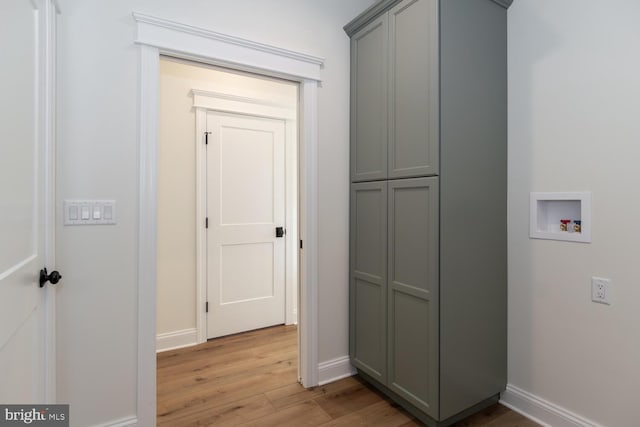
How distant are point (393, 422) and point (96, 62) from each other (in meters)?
2.54

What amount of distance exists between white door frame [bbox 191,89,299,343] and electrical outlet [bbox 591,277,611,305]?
2032 mm

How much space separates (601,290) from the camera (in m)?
1.60

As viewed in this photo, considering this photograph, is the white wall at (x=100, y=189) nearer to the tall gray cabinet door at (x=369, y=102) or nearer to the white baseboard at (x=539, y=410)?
the tall gray cabinet door at (x=369, y=102)

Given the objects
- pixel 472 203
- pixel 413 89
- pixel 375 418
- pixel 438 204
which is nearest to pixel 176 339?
pixel 375 418

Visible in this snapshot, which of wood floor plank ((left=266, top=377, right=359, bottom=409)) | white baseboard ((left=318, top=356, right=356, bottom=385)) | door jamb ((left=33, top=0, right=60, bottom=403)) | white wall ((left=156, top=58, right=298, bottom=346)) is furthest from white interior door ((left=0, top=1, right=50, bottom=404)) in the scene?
white baseboard ((left=318, top=356, right=356, bottom=385))

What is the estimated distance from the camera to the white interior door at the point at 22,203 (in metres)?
0.94

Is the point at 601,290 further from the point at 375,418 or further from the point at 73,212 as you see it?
the point at 73,212

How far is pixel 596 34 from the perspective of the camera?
161 centimetres

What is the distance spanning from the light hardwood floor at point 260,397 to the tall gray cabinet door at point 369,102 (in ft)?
4.80

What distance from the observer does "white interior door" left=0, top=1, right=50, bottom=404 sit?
3.09ft

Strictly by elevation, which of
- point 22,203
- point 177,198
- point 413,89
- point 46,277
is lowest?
point 46,277

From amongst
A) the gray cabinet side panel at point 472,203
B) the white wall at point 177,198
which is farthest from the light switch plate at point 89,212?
the gray cabinet side panel at point 472,203

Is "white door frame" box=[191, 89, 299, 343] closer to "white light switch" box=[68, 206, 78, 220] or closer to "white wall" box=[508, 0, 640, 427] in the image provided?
"white light switch" box=[68, 206, 78, 220]

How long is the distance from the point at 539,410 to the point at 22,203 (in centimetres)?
268
